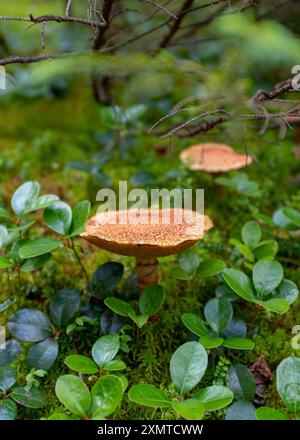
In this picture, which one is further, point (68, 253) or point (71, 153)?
point (71, 153)

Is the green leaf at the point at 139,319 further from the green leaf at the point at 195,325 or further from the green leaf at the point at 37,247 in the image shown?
the green leaf at the point at 37,247

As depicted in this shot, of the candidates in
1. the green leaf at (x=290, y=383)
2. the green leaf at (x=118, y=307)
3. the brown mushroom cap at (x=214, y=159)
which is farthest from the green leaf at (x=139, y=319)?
the brown mushroom cap at (x=214, y=159)

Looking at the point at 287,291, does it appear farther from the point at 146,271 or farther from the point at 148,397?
the point at 148,397

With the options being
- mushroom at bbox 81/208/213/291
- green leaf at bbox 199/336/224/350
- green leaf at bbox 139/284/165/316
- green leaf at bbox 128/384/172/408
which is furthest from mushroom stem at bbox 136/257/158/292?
green leaf at bbox 128/384/172/408

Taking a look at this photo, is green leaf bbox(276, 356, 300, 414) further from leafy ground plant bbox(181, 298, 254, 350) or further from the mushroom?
the mushroom

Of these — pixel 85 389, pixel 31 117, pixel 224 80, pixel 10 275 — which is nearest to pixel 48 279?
pixel 10 275

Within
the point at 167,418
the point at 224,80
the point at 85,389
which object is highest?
the point at 224,80
